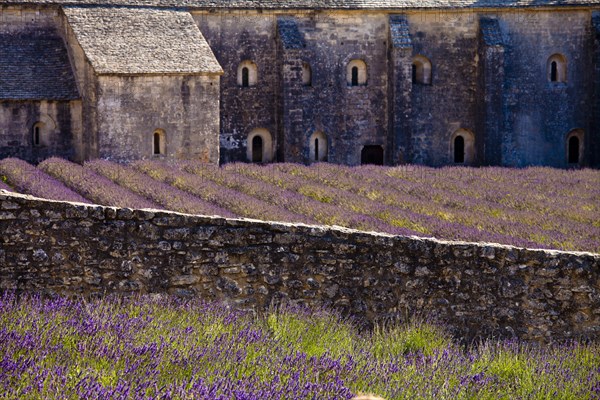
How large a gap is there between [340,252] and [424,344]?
1.35 meters

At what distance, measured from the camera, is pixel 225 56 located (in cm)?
3628

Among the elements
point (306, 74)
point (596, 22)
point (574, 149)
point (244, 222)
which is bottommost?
point (244, 222)

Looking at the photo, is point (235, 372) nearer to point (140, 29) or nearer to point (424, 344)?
point (424, 344)

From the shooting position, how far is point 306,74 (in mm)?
37188

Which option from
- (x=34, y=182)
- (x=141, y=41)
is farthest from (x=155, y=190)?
(x=141, y=41)

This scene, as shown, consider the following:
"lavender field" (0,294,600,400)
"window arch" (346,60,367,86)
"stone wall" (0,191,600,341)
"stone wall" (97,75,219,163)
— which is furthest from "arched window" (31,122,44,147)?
"lavender field" (0,294,600,400)

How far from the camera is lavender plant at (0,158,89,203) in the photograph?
22.0 m

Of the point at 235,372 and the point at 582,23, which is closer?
the point at 235,372

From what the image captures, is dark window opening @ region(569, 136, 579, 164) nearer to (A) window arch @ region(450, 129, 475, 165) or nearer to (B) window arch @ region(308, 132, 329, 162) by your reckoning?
(A) window arch @ region(450, 129, 475, 165)

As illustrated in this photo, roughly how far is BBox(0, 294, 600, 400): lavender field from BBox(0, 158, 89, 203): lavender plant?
1120cm

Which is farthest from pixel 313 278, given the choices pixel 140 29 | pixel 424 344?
pixel 140 29

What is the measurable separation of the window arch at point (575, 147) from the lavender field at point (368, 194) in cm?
645

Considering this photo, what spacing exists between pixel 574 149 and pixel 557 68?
281 centimetres

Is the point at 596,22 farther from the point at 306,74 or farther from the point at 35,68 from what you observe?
the point at 35,68
